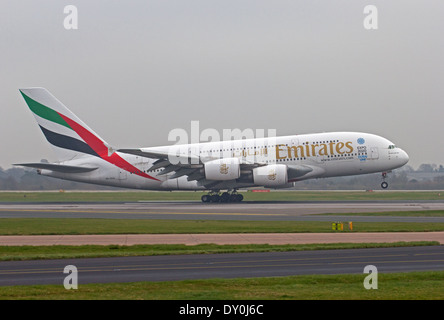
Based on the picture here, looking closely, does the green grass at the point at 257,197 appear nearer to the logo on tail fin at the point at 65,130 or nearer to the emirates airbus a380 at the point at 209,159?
the emirates airbus a380 at the point at 209,159

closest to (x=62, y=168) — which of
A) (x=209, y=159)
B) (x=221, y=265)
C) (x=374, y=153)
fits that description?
(x=209, y=159)

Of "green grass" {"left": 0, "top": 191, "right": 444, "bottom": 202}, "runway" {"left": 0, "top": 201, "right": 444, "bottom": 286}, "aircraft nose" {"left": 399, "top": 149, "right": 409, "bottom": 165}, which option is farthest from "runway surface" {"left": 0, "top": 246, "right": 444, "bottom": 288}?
"green grass" {"left": 0, "top": 191, "right": 444, "bottom": 202}

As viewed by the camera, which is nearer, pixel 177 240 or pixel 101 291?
pixel 101 291

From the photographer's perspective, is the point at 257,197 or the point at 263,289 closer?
the point at 263,289

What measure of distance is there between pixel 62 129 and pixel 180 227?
29.3 m

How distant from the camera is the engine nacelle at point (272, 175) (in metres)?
56.1

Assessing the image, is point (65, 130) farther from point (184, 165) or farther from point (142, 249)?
point (142, 249)

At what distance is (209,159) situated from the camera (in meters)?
58.9

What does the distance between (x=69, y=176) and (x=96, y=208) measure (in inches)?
400

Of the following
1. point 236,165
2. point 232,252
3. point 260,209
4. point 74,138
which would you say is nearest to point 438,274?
point 232,252

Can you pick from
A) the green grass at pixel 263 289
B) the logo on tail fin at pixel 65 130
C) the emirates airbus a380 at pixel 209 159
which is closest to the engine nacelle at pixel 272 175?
the emirates airbus a380 at pixel 209 159

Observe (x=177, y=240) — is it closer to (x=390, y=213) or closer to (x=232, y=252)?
(x=232, y=252)
